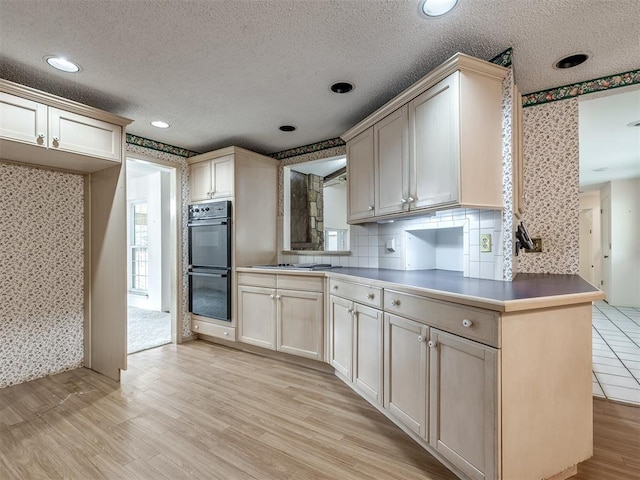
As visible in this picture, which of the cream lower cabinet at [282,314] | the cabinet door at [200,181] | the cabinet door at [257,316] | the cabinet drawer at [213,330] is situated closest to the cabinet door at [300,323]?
the cream lower cabinet at [282,314]

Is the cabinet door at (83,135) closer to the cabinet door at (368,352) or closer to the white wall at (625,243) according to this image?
the cabinet door at (368,352)

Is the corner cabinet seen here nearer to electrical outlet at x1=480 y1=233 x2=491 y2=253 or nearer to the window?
electrical outlet at x1=480 y1=233 x2=491 y2=253

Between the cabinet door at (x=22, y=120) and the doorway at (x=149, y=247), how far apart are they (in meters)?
2.76

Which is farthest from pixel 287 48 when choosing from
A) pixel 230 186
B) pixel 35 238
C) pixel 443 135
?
pixel 35 238

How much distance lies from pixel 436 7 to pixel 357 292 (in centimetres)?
166

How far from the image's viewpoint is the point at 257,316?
3.14 metres

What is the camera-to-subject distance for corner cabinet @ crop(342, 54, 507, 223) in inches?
69.8

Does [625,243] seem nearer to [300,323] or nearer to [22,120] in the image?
[300,323]

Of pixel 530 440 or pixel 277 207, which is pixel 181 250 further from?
pixel 530 440

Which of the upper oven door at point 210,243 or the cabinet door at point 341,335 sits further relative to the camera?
the upper oven door at point 210,243

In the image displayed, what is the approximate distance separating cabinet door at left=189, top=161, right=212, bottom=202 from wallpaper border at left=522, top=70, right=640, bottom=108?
3.06m

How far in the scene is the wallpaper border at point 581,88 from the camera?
2109 millimetres

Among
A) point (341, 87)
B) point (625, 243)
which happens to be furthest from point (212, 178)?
point (625, 243)

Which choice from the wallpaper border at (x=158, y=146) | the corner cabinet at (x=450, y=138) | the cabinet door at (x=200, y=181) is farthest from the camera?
the cabinet door at (x=200, y=181)
